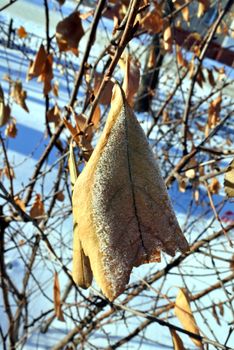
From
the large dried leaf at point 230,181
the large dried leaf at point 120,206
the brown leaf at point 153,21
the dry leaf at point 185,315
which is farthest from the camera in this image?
the brown leaf at point 153,21

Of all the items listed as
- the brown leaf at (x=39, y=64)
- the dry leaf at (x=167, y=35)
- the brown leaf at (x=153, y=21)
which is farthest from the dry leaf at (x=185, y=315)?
the dry leaf at (x=167, y=35)

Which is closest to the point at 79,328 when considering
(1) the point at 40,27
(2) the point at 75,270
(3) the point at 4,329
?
(3) the point at 4,329

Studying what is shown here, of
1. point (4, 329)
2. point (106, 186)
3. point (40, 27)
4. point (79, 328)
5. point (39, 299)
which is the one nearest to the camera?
point (106, 186)

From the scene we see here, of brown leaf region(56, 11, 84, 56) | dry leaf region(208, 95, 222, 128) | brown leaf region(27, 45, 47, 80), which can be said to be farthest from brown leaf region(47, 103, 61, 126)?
dry leaf region(208, 95, 222, 128)

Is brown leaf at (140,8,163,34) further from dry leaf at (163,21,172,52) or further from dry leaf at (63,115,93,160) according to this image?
dry leaf at (63,115,93,160)

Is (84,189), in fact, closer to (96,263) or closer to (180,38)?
(96,263)

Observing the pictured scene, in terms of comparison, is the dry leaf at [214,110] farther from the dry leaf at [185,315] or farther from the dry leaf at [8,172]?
the dry leaf at [185,315]

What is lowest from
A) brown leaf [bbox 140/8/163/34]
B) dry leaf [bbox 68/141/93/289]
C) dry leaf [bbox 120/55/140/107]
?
dry leaf [bbox 68/141/93/289]

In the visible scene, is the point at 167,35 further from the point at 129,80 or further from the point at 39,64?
the point at 129,80
